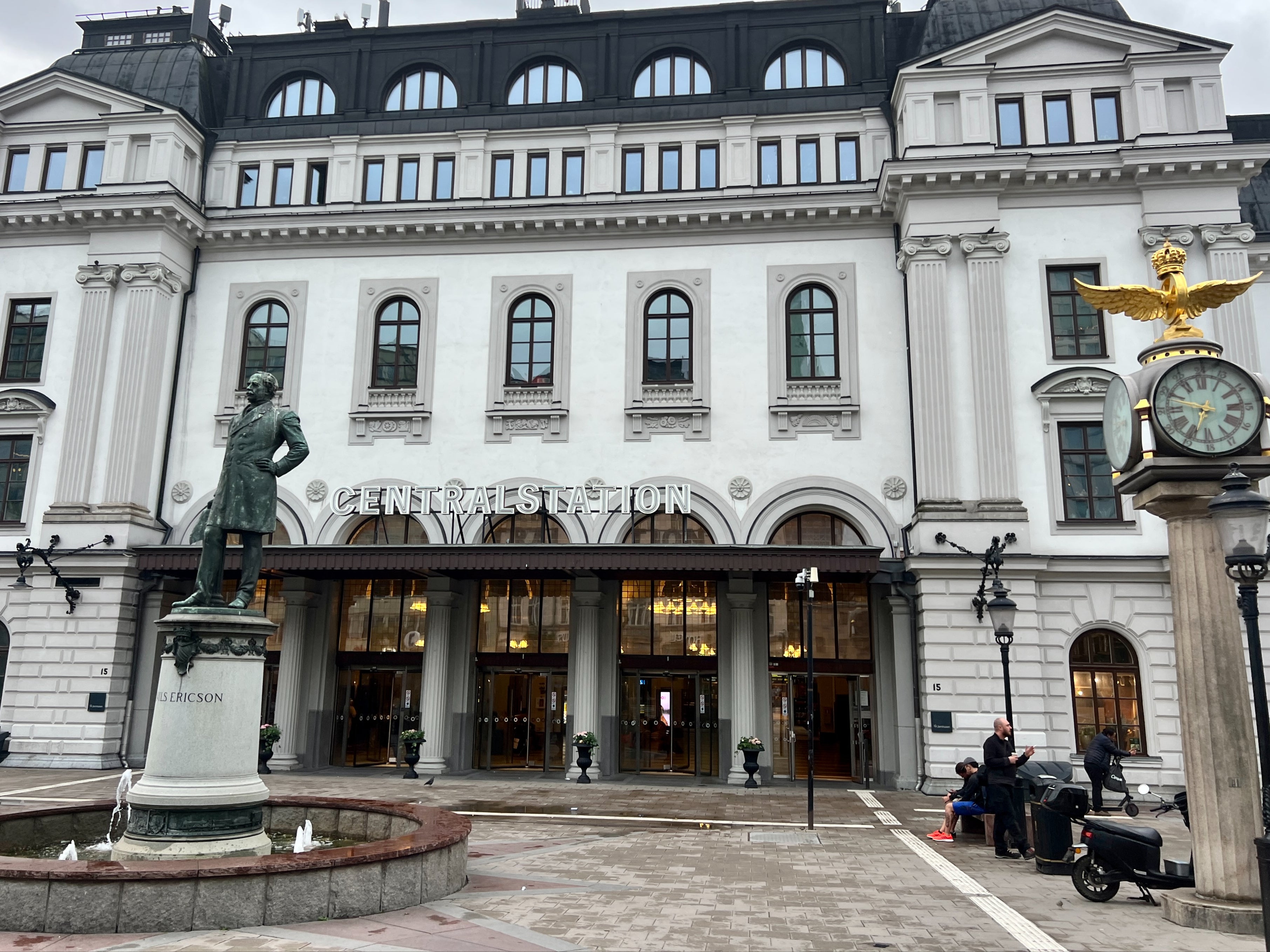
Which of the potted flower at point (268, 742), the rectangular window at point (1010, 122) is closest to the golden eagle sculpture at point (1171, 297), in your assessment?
the rectangular window at point (1010, 122)

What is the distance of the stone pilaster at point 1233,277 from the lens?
77.6ft

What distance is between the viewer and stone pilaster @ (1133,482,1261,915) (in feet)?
31.3

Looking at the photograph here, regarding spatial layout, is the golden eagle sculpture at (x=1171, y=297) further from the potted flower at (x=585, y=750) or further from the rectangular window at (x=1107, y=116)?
the rectangular window at (x=1107, y=116)

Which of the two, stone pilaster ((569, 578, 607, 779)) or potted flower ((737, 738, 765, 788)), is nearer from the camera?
potted flower ((737, 738, 765, 788))

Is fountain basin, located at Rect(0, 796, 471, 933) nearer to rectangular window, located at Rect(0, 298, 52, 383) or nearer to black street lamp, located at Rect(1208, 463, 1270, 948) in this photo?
black street lamp, located at Rect(1208, 463, 1270, 948)

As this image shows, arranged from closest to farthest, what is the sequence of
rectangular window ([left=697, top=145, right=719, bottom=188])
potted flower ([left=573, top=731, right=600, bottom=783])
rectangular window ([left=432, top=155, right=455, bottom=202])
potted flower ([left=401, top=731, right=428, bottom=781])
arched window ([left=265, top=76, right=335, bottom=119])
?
potted flower ([left=573, top=731, right=600, bottom=783]) < potted flower ([left=401, top=731, right=428, bottom=781]) < rectangular window ([left=697, top=145, right=719, bottom=188]) < rectangular window ([left=432, top=155, right=455, bottom=202]) < arched window ([left=265, top=76, right=335, bottom=119])

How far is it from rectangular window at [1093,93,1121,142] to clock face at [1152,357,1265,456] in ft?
57.8

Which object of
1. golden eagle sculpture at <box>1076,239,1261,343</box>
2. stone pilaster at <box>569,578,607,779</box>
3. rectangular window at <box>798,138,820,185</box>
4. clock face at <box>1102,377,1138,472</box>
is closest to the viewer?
clock face at <box>1102,377,1138,472</box>

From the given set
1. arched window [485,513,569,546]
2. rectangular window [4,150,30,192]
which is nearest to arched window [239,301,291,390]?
arched window [485,513,569,546]

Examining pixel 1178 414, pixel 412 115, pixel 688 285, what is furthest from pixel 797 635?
pixel 412 115

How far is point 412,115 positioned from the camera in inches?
1163

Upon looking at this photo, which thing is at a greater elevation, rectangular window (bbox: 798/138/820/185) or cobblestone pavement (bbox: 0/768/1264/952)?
rectangular window (bbox: 798/138/820/185)

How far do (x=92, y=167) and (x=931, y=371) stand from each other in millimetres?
24865

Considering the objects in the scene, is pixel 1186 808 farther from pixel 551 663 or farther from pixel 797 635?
pixel 551 663
